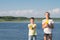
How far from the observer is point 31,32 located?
14.7m

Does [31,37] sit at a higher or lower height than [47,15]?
lower

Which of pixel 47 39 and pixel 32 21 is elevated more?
pixel 32 21

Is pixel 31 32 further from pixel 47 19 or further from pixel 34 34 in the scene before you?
pixel 47 19

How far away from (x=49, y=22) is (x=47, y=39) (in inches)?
35.3

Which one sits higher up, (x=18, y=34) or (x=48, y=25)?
(x=18, y=34)

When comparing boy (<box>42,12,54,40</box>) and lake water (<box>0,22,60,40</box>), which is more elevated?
lake water (<box>0,22,60,40</box>)

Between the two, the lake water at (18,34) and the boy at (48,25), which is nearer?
the boy at (48,25)

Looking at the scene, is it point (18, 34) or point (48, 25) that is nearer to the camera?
point (48, 25)

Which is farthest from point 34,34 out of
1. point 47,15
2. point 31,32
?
point 47,15

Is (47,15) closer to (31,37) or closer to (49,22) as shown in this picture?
(49,22)

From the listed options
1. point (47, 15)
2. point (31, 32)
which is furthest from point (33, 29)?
point (47, 15)

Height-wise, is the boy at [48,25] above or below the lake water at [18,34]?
below

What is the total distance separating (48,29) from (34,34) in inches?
32.6

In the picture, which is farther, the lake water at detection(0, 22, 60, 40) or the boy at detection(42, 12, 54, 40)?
the lake water at detection(0, 22, 60, 40)
